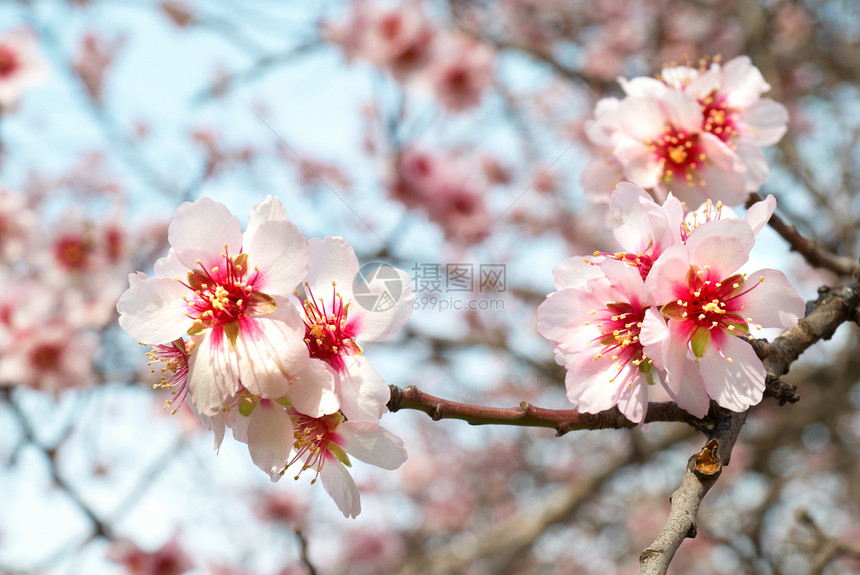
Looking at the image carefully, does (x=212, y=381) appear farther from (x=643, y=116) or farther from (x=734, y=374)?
(x=643, y=116)

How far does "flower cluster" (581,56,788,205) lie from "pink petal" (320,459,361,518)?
0.84 meters

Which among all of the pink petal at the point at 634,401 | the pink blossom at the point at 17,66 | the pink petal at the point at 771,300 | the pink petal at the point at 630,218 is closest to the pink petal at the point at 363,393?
the pink petal at the point at 634,401

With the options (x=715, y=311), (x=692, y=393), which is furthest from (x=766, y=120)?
(x=692, y=393)

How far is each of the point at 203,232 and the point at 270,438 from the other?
33 centimetres

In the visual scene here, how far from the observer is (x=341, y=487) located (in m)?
1.06

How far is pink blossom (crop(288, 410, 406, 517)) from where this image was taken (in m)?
1.01

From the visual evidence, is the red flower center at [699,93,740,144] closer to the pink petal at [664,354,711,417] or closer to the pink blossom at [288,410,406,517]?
the pink petal at [664,354,711,417]

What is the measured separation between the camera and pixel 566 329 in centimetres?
109

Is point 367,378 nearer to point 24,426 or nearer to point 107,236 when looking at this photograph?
point 24,426

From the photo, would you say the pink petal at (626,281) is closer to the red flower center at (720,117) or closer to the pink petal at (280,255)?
the pink petal at (280,255)

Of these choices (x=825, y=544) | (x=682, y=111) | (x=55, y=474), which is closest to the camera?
(x=682, y=111)

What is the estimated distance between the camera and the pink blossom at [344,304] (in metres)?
1.04

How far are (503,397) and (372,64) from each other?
3.40 m

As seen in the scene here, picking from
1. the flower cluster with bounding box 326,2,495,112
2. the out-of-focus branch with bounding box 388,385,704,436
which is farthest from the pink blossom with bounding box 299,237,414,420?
the flower cluster with bounding box 326,2,495,112
